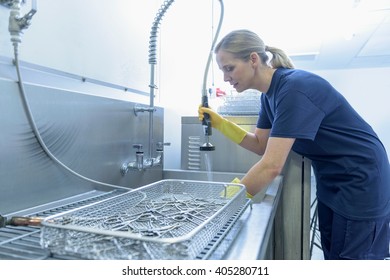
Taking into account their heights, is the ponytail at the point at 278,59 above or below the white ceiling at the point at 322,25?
below

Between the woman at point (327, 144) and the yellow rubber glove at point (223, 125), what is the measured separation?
175mm

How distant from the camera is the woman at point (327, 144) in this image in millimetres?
934

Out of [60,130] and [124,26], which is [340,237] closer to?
[60,130]

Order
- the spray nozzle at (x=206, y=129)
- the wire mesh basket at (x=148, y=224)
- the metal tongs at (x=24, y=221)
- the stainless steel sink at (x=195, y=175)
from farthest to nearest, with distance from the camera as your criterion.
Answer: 1. the stainless steel sink at (x=195, y=175)
2. the spray nozzle at (x=206, y=129)
3. the metal tongs at (x=24, y=221)
4. the wire mesh basket at (x=148, y=224)

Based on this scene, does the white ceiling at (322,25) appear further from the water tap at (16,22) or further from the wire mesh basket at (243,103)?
the water tap at (16,22)

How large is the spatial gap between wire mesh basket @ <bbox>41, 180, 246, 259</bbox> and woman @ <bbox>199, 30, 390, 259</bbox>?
22 cm

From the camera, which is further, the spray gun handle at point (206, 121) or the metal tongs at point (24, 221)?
the spray gun handle at point (206, 121)

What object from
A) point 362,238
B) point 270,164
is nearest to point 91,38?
point 270,164

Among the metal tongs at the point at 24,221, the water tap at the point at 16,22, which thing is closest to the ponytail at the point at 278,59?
the water tap at the point at 16,22

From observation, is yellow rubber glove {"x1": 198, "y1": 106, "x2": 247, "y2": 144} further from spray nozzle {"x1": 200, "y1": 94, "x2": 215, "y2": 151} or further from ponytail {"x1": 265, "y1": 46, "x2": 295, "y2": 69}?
ponytail {"x1": 265, "y1": 46, "x2": 295, "y2": 69}

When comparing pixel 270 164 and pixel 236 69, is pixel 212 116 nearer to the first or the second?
pixel 236 69

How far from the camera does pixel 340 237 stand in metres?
1.14

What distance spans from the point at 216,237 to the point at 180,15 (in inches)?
71.6

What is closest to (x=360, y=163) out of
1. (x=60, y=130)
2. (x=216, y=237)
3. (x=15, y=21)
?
(x=216, y=237)
